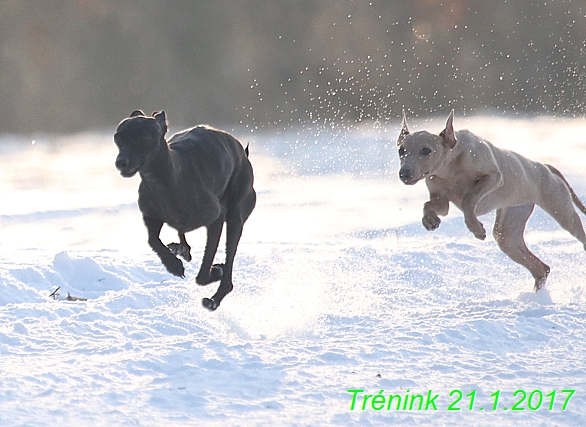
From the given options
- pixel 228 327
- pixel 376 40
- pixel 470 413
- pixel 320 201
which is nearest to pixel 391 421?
pixel 470 413

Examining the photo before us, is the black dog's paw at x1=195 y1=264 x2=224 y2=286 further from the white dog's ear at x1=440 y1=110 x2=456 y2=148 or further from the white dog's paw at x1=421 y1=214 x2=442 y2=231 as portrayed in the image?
the white dog's ear at x1=440 y1=110 x2=456 y2=148

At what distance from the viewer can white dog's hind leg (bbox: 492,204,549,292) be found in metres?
7.73

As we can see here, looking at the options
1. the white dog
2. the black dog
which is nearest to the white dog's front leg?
the white dog

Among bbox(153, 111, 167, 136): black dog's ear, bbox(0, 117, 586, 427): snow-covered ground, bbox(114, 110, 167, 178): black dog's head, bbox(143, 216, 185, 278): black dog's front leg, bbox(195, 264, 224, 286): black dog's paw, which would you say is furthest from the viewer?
bbox(195, 264, 224, 286): black dog's paw

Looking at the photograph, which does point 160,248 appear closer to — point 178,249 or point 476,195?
point 178,249

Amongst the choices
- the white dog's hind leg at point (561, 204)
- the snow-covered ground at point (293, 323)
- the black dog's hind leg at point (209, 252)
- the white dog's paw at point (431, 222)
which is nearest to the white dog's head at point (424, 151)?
the white dog's paw at point (431, 222)

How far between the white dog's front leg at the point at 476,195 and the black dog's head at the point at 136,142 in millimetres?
2383

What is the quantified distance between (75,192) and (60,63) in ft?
23.4

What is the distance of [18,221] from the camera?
10.9m

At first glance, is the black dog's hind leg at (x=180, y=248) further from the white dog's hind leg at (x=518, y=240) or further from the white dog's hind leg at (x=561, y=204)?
the white dog's hind leg at (x=561, y=204)

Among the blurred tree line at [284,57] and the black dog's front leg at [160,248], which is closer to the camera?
the black dog's front leg at [160,248]

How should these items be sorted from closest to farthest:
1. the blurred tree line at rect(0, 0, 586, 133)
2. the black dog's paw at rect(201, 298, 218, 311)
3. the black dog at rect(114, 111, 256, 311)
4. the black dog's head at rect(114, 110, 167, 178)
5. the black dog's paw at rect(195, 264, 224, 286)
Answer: the black dog's head at rect(114, 110, 167, 178) → the black dog at rect(114, 111, 256, 311) → the black dog's paw at rect(201, 298, 218, 311) → the black dog's paw at rect(195, 264, 224, 286) → the blurred tree line at rect(0, 0, 586, 133)

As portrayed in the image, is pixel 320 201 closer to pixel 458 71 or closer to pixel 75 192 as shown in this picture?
pixel 75 192

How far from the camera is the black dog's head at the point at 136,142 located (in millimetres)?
4984
